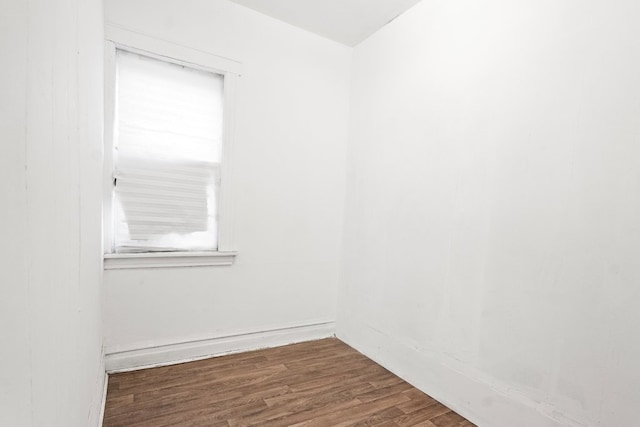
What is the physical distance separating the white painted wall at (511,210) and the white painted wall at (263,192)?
0.52m

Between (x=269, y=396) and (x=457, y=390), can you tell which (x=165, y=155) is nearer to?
(x=269, y=396)

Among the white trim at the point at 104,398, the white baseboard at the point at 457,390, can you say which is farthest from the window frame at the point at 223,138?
the white baseboard at the point at 457,390

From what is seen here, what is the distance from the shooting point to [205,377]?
7.17 feet

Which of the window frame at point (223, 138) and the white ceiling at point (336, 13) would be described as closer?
the window frame at point (223, 138)

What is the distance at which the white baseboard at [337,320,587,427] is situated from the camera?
63.7 inches

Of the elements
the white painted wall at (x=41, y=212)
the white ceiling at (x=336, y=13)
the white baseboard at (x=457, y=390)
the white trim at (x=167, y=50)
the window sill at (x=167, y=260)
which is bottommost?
the white baseboard at (x=457, y=390)

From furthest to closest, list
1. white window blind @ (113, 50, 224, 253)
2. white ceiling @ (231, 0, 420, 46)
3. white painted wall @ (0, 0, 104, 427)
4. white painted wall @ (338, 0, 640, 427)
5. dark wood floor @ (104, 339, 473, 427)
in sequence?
1. white ceiling @ (231, 0, 420, 46)
2. white window blind @ (113, 50, 224, 253)
3. dark wood floor @ (104, 339, 473, 427)
4. white painted wall @ (338, 0, 640, 427)
5. white painted wall @ (0, 0, 104, 427)

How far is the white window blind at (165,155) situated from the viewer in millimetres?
2215

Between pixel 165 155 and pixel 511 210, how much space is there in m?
2.31

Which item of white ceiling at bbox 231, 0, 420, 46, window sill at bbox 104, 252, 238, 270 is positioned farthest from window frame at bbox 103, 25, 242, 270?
white ceiling at bbox 231, 0, 420, 46

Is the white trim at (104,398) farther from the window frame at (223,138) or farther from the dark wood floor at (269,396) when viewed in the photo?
the window frame at (223,138)

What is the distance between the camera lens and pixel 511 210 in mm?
1765

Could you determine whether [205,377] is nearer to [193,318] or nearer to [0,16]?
[193,318]

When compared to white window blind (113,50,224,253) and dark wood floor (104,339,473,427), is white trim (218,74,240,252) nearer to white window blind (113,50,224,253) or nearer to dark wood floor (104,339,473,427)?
white window blind (113,50,224,253)
